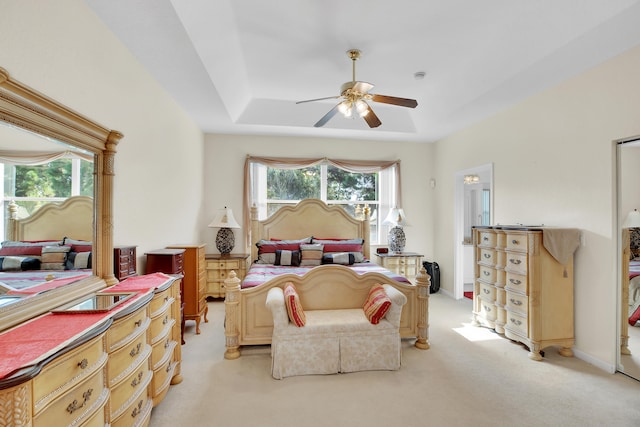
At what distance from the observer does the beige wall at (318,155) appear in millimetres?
5488

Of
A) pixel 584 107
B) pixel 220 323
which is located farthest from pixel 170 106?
pixel 584 107

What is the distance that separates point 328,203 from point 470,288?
322cm

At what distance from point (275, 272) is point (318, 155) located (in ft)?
8.69

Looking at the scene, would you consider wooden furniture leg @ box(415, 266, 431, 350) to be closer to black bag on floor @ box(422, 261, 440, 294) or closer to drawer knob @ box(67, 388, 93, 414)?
black bag on floor @ box(422, 261, 440, 294)

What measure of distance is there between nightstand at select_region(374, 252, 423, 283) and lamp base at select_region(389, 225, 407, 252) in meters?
0.15

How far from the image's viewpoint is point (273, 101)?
4.80 m

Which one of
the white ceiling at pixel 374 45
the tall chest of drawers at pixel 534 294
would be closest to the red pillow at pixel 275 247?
the white ceiling at pixel 374 45

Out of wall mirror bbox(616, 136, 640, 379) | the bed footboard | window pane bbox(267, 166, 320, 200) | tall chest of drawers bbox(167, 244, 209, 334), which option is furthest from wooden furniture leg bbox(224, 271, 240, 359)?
wall mirror bbox(616, 136, 640, 379)

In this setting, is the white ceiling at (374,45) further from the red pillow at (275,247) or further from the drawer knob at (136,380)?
the drawer knob at (136,380)

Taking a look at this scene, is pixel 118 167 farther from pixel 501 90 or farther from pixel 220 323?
pixel 501 90

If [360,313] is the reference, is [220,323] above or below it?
below

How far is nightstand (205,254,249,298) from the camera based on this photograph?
468 cm

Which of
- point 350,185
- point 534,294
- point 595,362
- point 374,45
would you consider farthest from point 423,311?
point 350,185

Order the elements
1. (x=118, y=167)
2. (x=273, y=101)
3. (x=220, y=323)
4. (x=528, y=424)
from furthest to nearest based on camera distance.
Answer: (x=273, y=101)
(x=220, y=323)
(x=118, y=167)
(x=528, y=424)
